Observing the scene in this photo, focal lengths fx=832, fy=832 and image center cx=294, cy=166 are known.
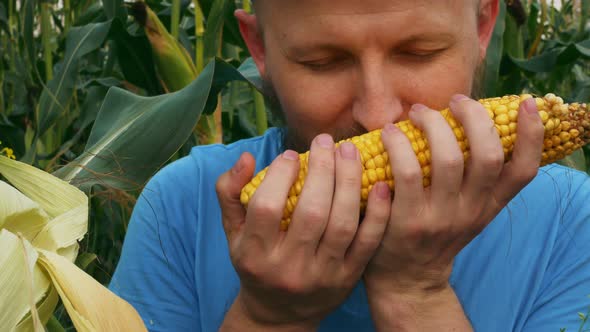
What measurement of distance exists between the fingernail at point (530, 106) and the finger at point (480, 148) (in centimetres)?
5

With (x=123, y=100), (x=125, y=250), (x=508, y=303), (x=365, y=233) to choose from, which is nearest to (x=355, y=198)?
(x=365, y=233)

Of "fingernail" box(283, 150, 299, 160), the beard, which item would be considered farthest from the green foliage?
"fingernail" box(283, 150, 299, 160)

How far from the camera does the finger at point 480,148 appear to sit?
111cm

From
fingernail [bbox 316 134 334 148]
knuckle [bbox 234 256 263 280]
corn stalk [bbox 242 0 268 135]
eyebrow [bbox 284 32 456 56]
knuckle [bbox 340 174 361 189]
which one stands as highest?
eyebrow [bbox 284 32 456 56]

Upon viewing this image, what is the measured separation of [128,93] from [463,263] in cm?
77

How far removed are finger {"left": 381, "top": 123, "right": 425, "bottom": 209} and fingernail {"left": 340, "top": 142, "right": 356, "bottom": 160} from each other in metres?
0.04

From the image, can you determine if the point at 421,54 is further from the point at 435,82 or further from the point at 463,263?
the point at 463,263

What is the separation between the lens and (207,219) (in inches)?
62.6

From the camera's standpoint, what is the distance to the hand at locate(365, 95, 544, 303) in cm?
111

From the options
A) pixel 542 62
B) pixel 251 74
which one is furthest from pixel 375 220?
pixel 542 62

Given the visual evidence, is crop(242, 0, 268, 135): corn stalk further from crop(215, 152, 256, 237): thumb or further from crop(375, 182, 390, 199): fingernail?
crop(375, 182, 390, 199): fingernail

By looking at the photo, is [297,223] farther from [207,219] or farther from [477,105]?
[207,219]

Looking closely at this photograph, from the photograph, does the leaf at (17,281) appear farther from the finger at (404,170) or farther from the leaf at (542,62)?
the leaf at (542,62)

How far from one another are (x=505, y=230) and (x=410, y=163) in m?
0.51
